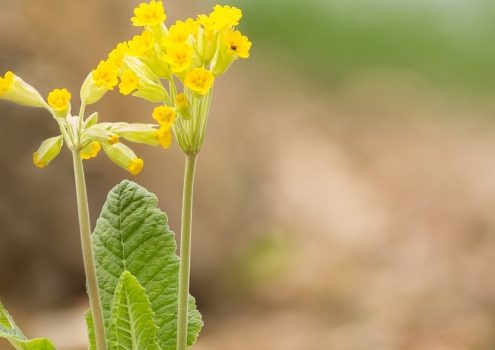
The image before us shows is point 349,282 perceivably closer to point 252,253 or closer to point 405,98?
point 252,253

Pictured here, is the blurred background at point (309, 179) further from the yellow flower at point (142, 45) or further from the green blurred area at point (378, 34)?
the yellow flower at point (142, 45)

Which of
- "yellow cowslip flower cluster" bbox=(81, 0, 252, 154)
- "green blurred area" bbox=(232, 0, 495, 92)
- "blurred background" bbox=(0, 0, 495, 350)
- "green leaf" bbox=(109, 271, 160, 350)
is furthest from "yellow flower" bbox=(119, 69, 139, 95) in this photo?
"green blurred area" bbox=(232, 0, 495, 92)

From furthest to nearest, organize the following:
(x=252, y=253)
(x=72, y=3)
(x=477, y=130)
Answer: (x=477, y=130), (x=252, y=253), (x=72, y=3)

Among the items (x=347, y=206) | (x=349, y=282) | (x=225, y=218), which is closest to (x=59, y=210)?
(x=225, y=218)

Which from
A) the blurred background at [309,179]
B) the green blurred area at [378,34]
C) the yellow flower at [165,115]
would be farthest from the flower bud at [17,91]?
the green blurred area at [378,34]

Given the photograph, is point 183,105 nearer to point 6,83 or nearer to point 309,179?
point 6,83

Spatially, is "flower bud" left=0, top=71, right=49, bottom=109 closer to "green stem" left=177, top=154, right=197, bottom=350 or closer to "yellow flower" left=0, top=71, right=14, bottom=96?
"yellow flower" left=0, top=71, right=14, bottom=96

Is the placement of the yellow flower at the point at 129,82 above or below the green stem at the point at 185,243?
above
